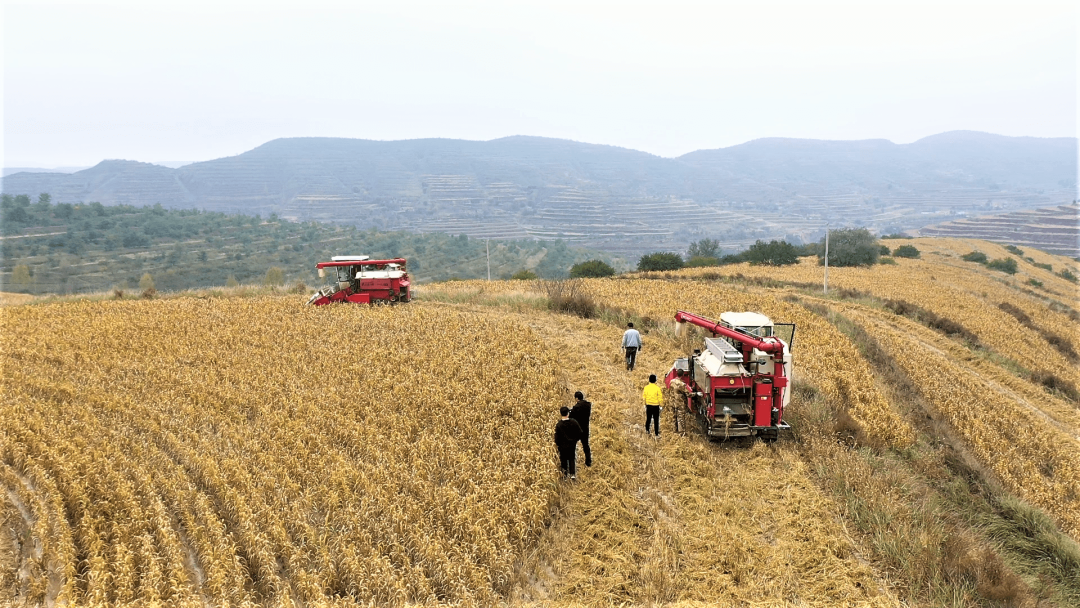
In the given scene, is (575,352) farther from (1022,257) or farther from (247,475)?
(1022,257)

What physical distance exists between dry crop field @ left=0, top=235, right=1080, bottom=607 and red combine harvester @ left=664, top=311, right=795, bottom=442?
562 millimetres

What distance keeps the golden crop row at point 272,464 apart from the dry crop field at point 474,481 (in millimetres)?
49

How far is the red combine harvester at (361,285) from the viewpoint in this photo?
81.4ft

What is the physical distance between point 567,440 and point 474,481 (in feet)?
5.98

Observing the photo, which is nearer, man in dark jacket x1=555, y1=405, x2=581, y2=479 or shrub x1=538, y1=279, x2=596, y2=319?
man in dark jacket x1=555, y1=405, x2=581, y2=479

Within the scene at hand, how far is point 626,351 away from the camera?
52.6 ft

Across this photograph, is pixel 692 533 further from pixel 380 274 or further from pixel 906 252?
pixel 906 252

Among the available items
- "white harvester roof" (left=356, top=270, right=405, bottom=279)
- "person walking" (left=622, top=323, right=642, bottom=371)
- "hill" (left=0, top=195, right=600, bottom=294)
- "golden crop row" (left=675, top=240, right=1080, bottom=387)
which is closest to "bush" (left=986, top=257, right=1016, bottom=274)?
"golden crop row" (left=675, top=240, right=1080, bottom=387)

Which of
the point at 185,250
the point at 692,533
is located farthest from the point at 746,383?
the point at 185,250

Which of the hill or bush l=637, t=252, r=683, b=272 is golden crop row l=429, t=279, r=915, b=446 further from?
the hill

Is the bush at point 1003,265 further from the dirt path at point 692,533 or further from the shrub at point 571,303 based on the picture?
the dirt path at point 692,533

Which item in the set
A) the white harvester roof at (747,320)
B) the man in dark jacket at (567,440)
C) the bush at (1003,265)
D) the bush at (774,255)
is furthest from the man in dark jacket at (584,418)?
the bush at (1003,265)

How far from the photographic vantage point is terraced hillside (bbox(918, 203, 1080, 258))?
15512cm

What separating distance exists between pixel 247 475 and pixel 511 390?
606cm
